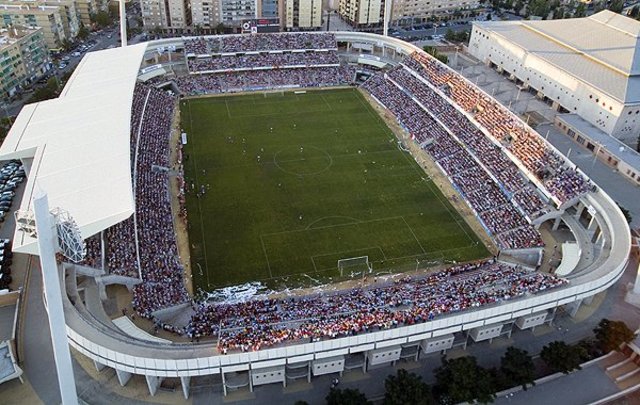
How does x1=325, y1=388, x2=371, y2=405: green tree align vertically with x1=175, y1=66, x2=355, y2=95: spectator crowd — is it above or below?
below

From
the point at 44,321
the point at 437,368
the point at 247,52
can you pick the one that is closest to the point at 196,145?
the point at 247,52

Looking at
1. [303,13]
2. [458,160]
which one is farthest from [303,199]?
[303,13]

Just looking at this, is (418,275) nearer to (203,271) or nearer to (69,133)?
(203,271)

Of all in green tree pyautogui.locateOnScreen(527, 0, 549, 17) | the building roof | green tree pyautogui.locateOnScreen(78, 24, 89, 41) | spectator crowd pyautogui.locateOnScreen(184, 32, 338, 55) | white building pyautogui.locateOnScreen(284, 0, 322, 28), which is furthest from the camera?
green tree pyautogui.locateOnScreen(527, 0, 549, 17)

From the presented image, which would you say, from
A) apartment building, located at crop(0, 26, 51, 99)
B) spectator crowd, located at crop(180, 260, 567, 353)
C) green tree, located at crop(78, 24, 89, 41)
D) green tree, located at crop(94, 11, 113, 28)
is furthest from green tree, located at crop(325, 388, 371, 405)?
green tree, located at crop(94, 11, 113, 28)

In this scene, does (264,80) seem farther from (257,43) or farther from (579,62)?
(579,62)

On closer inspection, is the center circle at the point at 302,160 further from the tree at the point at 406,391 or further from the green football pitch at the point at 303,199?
the tree at the point at 406,391

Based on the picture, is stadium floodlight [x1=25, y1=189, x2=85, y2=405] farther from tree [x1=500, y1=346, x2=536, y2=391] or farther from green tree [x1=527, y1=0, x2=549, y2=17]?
green tree [x1=527, y1=0, x2=549, y2=17]

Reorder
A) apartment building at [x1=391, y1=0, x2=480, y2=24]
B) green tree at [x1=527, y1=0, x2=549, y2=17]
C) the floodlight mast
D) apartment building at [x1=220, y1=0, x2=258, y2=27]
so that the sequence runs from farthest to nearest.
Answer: green tree at [x1=527, y1=0, x2=549, y2=17]
apartment building at [x1=391, y1=0, x2=480, y2=24]
apartment building at [x1=220, y1=0, x2=258, y2=27]
the floodlight mast
